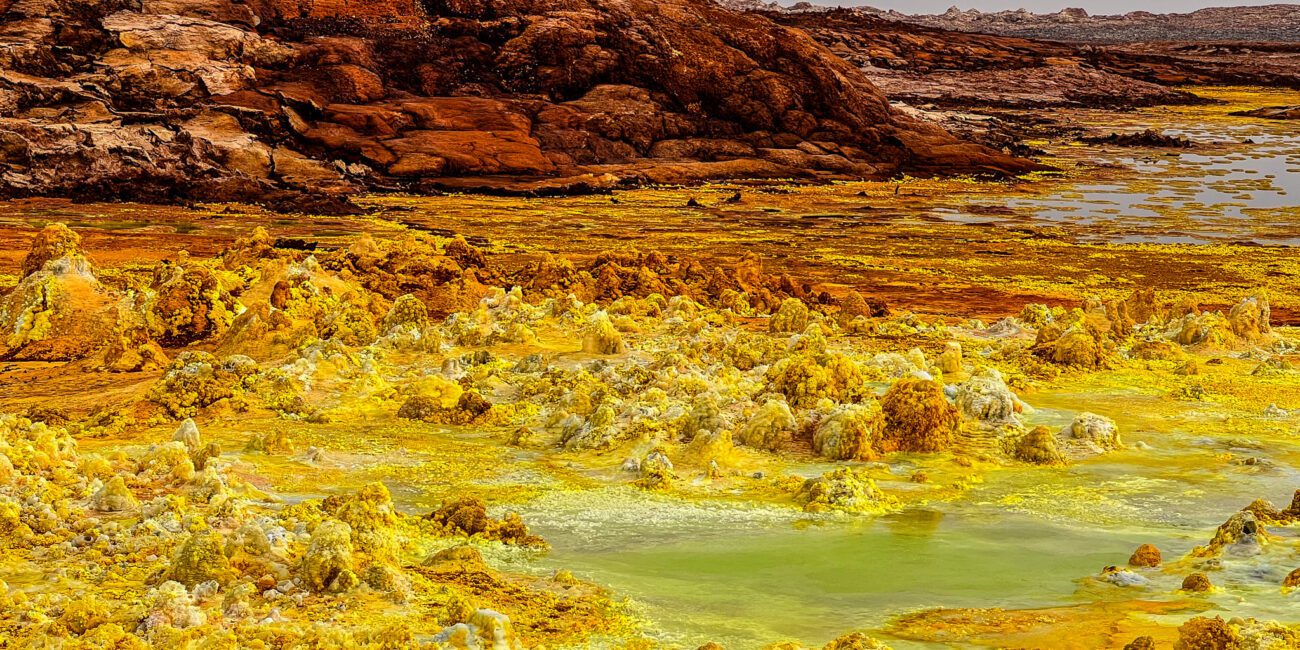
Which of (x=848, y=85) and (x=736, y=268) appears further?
(x=848, y=85)

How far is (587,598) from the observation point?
179 inches

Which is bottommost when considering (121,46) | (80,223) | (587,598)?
(80,223)

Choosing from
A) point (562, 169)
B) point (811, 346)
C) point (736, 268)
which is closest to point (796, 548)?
point (811, 346)

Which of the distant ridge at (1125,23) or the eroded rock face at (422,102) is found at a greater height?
the distant ridge at (1125,23)

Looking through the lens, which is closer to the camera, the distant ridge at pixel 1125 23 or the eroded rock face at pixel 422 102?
the eroded rock face at pixel 422 102

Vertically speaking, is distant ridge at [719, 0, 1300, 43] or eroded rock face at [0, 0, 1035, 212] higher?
distant ridge at [719, 0, 1300, 43]

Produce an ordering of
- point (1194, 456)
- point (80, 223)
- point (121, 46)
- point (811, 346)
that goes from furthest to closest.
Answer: point (121, 46), point (80, 223), point (811, 346), point (1194, 456)

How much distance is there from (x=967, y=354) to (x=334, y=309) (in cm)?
599

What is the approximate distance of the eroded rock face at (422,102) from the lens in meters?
25.5

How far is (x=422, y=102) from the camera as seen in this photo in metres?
30.2

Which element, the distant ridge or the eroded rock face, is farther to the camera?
the distant ridge

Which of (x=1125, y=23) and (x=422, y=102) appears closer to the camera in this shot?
(x=422, y=102)

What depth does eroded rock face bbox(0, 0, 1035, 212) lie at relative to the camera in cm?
2552

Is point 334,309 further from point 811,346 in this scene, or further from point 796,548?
point 796,548
